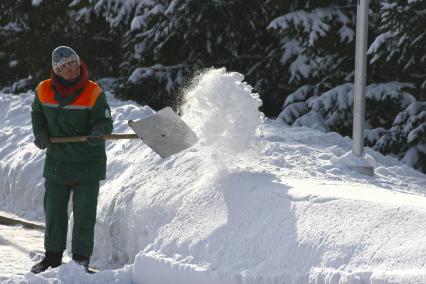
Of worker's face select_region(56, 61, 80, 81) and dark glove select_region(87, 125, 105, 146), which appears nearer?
dark glove select_region(87, 125, 105, 146)

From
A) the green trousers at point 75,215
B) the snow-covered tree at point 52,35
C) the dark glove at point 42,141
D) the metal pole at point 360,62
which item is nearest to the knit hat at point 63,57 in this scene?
the dark glove at point 42,141

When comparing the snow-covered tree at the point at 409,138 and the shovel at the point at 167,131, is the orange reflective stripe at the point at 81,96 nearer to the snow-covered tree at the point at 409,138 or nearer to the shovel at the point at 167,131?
the shovel at the point at 167,131

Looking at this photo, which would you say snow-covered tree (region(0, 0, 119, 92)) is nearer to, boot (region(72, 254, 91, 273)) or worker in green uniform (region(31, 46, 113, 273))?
worker in green uniform (region(31, 46, 113, 273))

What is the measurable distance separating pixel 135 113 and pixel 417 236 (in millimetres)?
5470

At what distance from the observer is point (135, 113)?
9.67m

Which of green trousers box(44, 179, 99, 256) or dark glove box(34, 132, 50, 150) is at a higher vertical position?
dark glove box(34, 132, 50, 150)

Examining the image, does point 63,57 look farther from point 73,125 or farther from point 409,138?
point 409,138

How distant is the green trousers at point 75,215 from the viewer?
6176 mm

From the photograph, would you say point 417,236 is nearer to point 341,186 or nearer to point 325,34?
point 341,186

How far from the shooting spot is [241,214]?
18.3 ft

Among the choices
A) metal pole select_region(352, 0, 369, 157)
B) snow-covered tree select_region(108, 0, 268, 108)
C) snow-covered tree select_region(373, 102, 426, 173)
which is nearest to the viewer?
metal pole select_region(352, 0, 369, 157)

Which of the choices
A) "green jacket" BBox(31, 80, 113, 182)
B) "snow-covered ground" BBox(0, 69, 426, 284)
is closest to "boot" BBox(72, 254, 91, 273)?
"snow-covered ground" BBox(0, 69, 426, 284)

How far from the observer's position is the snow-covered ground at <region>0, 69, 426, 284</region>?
4695 millimetres

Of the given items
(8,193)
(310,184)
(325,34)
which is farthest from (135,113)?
(310,184)
